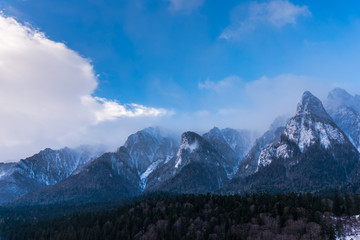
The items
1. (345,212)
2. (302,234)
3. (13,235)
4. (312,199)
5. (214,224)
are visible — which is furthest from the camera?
(13,235)

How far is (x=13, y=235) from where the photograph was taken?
198375 mm

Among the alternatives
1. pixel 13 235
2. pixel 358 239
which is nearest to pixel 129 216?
pixel 13 235

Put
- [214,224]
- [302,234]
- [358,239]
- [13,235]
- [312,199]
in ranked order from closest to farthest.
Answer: [358,239]
[302,234]
[214,224]
[312,199]
[13,235]

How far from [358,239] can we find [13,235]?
215478mm

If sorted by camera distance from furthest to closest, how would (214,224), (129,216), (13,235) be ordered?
(13,235) < (129,216) < (214,224)

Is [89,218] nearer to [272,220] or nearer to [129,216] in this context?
[129,216]

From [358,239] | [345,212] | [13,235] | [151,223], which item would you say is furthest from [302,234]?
[13,235]

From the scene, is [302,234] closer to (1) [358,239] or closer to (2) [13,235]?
(1) [358,239]

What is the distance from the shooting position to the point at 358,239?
332 feet

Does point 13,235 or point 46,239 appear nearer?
point 46,239

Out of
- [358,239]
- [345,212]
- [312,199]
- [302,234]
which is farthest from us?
[312,199]

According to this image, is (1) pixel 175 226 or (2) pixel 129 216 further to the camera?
(2) pixel 129 216

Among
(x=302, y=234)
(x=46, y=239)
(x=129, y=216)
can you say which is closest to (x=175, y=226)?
(x=129, y=216)

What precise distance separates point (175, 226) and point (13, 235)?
126488mm
